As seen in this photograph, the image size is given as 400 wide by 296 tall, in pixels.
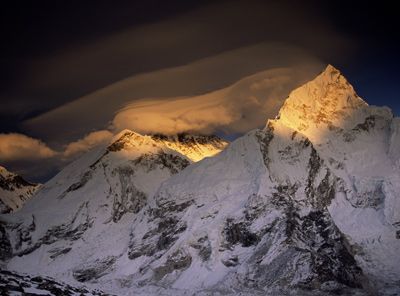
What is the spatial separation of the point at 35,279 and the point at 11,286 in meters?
11.9

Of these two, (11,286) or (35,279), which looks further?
(35,279)

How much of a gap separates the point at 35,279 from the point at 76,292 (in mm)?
5278

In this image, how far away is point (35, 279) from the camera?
270ft

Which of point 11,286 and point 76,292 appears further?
point 76,292

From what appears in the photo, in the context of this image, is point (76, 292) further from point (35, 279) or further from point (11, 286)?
point (11, 286)

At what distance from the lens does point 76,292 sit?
8094cm

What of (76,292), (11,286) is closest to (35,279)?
(76,292)

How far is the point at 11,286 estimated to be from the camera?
231ft

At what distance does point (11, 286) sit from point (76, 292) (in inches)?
461
